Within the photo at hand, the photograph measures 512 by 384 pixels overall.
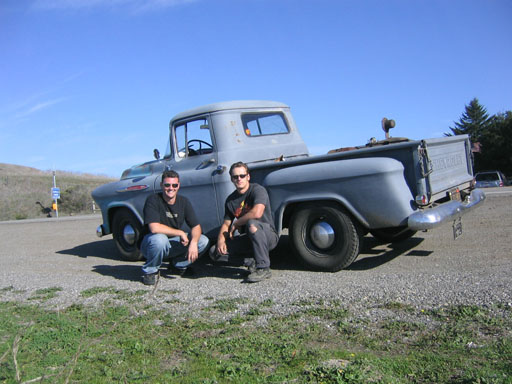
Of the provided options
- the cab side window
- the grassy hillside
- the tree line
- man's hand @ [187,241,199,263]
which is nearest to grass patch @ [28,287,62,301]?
man's hand @ [187,241,199,263]

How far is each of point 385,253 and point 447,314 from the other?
2.80 meters

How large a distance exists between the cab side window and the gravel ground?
1.55 m

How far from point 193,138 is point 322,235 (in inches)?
97.7

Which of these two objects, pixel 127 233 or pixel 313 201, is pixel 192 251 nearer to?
pixel 313 201

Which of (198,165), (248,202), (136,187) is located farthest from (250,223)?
(136,187)

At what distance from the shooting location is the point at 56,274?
20.7 ft

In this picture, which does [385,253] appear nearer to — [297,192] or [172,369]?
[297,192]

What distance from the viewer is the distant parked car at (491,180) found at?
91.2ft

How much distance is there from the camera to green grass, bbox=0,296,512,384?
99.4 inches

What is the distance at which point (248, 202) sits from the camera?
5.23 meters

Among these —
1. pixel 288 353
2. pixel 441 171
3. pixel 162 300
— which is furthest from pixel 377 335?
pixel 441 171

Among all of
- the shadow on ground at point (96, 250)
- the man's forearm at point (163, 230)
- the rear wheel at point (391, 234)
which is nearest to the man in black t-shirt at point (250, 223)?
the man's forearm at point (163, 230)

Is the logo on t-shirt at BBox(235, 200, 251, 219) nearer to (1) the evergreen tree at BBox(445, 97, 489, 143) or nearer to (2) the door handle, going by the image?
(2) the door handle

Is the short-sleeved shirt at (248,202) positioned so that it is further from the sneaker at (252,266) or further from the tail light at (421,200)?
the tail light at (421,200)
